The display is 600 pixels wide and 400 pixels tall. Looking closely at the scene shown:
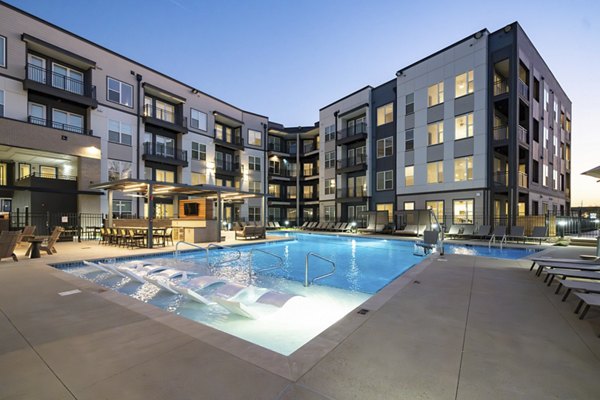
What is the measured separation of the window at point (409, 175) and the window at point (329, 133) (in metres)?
10.1

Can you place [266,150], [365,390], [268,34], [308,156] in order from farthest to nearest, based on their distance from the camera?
1. [268,34]
2. [308,156]
3. [266,150]
4. [365,390]

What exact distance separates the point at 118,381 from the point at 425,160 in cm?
2350

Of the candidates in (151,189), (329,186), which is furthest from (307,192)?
(151,189)

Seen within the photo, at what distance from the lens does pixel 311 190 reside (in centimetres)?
3766

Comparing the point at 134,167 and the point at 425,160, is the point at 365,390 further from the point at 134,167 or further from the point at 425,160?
the point at 134,167

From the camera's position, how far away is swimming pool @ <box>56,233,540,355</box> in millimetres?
4695

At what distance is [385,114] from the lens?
26.2 meters

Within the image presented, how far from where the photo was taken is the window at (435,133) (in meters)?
21.6

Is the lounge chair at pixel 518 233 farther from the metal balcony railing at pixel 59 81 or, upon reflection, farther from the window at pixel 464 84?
the metal balcony railing at pixel 59 81

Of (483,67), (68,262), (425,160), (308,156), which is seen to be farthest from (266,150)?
(68,262)

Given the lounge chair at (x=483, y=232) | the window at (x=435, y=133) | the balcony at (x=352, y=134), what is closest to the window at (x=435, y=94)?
the window at (x=435, y=133)

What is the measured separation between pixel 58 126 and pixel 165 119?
8021 mm

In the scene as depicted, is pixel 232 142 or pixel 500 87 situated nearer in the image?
pixel 500 87

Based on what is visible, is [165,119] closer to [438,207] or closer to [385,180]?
[385,180]
